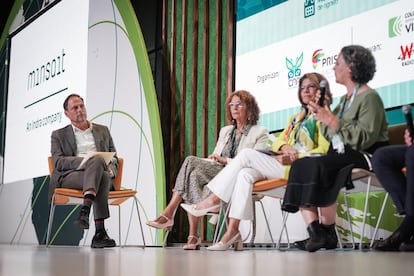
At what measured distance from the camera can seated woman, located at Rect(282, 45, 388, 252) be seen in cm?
309

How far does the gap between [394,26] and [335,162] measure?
1.22 meters

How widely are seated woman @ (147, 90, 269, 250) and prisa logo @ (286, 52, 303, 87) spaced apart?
1.49 ft

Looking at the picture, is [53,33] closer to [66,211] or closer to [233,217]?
[66,211]

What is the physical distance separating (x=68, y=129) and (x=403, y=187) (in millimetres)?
2925

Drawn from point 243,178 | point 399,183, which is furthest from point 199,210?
point 399,183

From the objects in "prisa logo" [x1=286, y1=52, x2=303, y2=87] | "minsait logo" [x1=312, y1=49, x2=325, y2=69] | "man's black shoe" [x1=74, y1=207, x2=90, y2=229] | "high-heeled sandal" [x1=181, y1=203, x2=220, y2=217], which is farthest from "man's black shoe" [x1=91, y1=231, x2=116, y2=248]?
"minsait logo" [x1=312, y1=49, x2=325, y2=69]

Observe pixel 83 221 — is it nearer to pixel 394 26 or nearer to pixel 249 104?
pixel 249 104

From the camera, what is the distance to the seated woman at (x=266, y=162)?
3.60 m

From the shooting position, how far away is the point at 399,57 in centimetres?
385

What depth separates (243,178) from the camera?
3711 millimetres

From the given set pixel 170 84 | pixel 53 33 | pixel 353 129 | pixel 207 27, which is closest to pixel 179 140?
pixel 170 84

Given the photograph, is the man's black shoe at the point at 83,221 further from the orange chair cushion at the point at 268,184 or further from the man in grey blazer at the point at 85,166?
the orange chair cushion at the point at 268,184

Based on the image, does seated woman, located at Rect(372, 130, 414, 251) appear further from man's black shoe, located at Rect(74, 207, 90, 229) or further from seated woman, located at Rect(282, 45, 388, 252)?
man's black shoe, located at Rect(74, 207, 90, 229)

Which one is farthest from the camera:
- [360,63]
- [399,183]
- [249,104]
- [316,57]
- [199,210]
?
[316,57]
